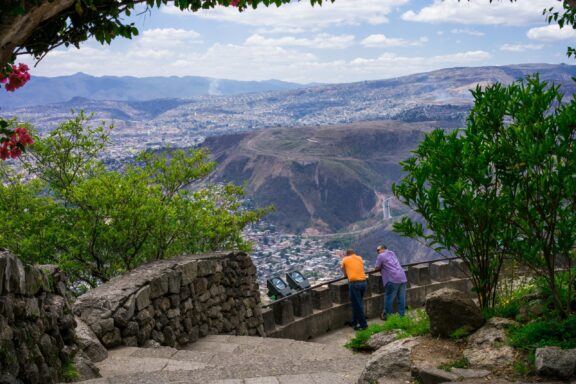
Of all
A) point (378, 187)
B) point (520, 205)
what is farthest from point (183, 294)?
point (378, 187)

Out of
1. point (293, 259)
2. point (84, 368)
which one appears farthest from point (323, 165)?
point (84, 368)

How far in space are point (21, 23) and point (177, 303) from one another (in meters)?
5.26

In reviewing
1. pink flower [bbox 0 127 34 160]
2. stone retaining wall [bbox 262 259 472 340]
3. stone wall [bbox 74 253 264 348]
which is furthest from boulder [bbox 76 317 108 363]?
stone retaining wall [bbox 262 259 472 340]

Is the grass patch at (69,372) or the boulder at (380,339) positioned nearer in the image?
the grass patch at (69,372)

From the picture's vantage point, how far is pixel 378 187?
96.6 metres

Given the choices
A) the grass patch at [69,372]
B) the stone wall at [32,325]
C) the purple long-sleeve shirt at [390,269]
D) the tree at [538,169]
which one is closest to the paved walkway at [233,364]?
the grass patch at [69,372]

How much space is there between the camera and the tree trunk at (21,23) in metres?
3.91

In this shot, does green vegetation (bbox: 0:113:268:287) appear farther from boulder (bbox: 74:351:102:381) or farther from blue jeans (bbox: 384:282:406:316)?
boulder (bbox: 74:351:102:381)

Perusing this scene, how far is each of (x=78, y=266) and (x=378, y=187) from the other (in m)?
86.7

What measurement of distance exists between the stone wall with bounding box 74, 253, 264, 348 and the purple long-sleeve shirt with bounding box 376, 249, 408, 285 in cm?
256

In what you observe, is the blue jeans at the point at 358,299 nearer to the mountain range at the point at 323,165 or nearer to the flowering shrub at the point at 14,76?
the flowering shrub at the point at 14,76

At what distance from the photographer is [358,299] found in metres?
11.9

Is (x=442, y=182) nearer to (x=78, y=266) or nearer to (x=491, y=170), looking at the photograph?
(x=491, y=170)

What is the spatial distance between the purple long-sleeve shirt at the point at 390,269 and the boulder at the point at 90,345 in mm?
6414
